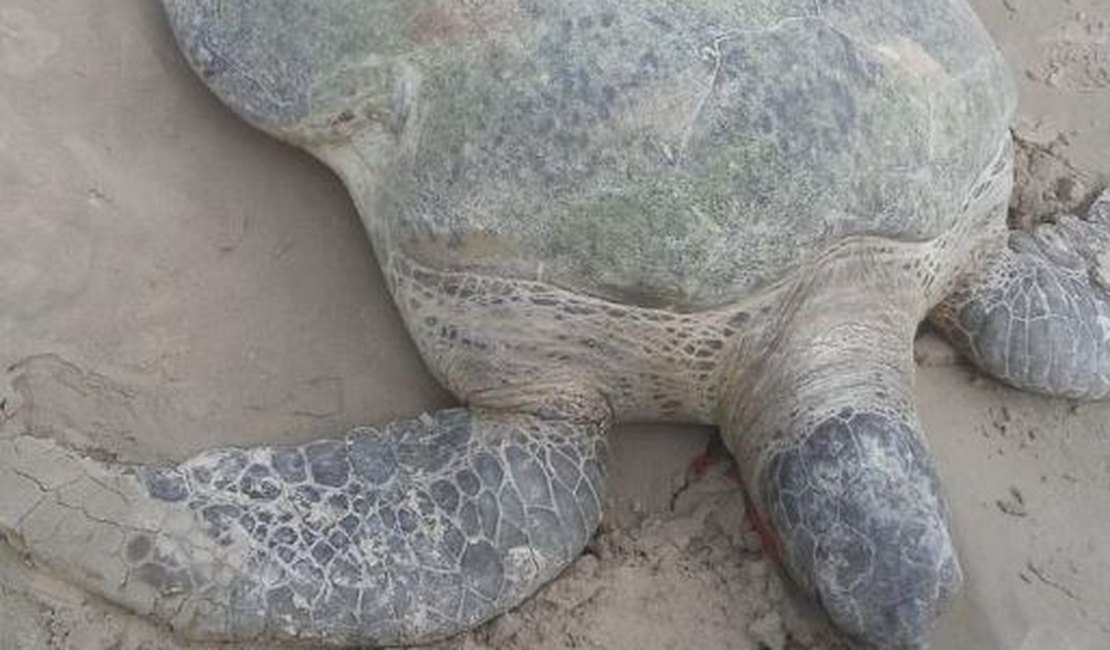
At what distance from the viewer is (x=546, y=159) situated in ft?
8.29

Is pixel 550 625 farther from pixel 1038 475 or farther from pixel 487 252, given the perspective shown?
pixel 1038 475

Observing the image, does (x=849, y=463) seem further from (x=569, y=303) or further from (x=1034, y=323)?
(x=1034, y=323)

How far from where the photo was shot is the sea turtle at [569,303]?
241 cm

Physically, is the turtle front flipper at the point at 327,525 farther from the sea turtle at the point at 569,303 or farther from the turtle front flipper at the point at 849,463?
the turtle front flipper at the point at 849,463

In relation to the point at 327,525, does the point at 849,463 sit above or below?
above

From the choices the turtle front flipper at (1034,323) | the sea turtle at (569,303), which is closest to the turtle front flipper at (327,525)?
the sea turtle at (569,303)

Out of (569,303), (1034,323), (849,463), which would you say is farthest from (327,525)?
(1034,323)

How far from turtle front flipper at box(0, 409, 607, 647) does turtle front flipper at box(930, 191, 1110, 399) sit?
2.80 feet

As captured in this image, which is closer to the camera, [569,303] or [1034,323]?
[569,303]

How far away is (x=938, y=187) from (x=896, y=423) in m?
0.47

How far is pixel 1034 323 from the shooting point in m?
2.93

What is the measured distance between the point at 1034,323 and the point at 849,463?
68 cm

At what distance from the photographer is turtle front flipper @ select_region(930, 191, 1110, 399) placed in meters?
2.92

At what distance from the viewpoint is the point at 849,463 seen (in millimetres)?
2482
